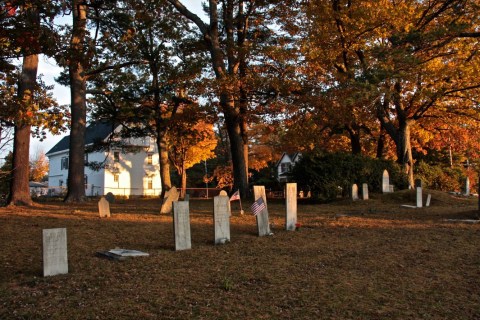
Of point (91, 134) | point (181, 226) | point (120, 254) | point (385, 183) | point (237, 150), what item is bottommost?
point (120, 254)

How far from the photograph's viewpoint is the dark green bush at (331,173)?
1917 cm

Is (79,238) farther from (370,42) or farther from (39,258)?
(370,42)

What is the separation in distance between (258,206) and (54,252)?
458cm

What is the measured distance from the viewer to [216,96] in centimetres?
2064

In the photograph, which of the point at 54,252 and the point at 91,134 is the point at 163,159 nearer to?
the point at 54,252

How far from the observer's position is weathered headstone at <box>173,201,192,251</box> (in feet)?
26.6

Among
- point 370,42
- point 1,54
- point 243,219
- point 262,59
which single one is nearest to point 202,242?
point 243,219

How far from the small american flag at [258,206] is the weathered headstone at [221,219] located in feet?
2.55

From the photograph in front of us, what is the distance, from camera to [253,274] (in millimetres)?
6266

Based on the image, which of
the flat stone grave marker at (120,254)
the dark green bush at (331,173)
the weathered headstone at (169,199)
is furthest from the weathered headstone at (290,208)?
the dark green bush at (331,173)

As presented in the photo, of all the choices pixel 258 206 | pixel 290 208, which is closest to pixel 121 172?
pixel 290 208

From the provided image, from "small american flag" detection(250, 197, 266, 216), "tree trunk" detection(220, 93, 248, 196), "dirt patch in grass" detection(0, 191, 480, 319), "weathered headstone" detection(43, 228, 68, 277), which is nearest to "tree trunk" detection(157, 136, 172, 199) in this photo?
"tree trunk" detection(220, 93, 248, 196)

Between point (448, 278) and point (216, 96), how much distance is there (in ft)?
52.1

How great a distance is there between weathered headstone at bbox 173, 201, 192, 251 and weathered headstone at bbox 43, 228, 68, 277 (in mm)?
2223
